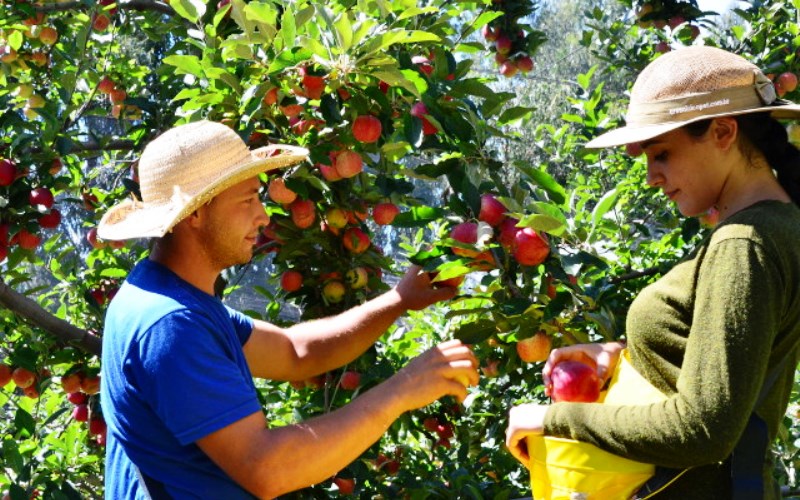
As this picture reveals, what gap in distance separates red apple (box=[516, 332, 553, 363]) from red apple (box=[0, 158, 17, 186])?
1.90 metres

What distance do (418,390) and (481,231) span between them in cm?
41

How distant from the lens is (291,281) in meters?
2.71

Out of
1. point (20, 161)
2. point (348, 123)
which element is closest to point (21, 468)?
point (20, 161)

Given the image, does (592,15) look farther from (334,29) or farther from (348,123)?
(334,29)

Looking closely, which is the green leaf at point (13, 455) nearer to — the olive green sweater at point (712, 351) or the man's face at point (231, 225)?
the man's face at point (231, 225)

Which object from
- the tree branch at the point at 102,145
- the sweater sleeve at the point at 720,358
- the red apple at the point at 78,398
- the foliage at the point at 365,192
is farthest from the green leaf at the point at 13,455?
→ the sweater sleeve at the point at 720,358

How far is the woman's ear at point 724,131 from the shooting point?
1422mm

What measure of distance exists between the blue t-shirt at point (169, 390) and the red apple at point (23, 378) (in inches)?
72.7

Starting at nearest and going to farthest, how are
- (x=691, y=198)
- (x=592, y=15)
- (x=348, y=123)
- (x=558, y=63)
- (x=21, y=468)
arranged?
1. (x=691, y=198)
2. (x=348, y=123)
3. (x=21, y=468)
4. (x=592, y=15)
5. (x=558, y=63)

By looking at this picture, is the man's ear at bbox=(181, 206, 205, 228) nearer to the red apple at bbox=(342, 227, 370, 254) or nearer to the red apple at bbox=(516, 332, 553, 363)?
the red apple at bbox=(516, 332, 553, 363)

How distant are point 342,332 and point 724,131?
3.50ft

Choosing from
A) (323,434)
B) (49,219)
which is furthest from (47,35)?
(323,434)

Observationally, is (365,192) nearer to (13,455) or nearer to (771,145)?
(13,455)

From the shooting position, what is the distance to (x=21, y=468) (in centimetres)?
282
